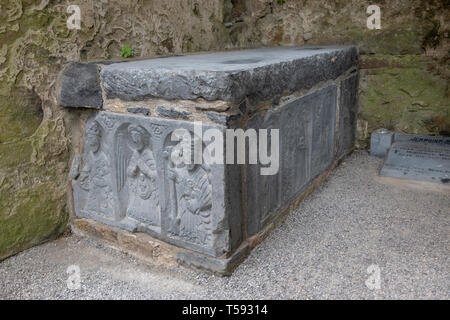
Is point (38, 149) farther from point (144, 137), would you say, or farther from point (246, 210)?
point (246, 210)

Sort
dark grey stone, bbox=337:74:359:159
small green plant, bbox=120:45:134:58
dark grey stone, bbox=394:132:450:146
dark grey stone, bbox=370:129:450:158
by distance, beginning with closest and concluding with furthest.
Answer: small green plant, bbox=120:45:134:58 → dark grey stone, bbox=337:74:359:159 → dark grey stone, bbox=394:132:450:146 → dark grey stone, bbox=370:129:450:158

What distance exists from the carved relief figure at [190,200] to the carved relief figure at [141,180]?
139mm

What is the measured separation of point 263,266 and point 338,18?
9.51 feet

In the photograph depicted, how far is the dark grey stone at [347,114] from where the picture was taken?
3.81m

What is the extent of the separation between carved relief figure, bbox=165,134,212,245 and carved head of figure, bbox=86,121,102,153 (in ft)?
1.73

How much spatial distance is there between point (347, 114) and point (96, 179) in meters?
2.48

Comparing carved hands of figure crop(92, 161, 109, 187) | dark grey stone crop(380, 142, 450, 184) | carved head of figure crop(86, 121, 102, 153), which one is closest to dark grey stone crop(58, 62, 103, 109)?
carved head of figure crop(86, 121, 102, 153)

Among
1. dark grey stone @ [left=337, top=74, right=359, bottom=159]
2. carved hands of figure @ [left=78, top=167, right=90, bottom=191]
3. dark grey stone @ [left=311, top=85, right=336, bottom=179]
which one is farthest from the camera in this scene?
dark grey stone @ [left=337, top=74, right=359, bottom=159]

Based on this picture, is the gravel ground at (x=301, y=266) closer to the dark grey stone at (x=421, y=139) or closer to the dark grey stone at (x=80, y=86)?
the dark grey stone at (x=80, y=86)

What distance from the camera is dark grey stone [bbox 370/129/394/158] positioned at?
163 inches

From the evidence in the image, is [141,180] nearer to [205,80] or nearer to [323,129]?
[205,80]

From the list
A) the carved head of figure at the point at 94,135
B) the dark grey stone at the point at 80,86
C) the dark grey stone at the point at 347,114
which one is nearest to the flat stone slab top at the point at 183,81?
the dark grey stone at the point at 80,86

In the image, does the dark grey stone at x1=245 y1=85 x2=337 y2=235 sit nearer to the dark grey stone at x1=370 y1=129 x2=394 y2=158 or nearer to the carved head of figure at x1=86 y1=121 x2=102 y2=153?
the dark grey stone at x1=370 y1=129 x2=394 y2=158

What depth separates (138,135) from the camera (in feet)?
7.56
